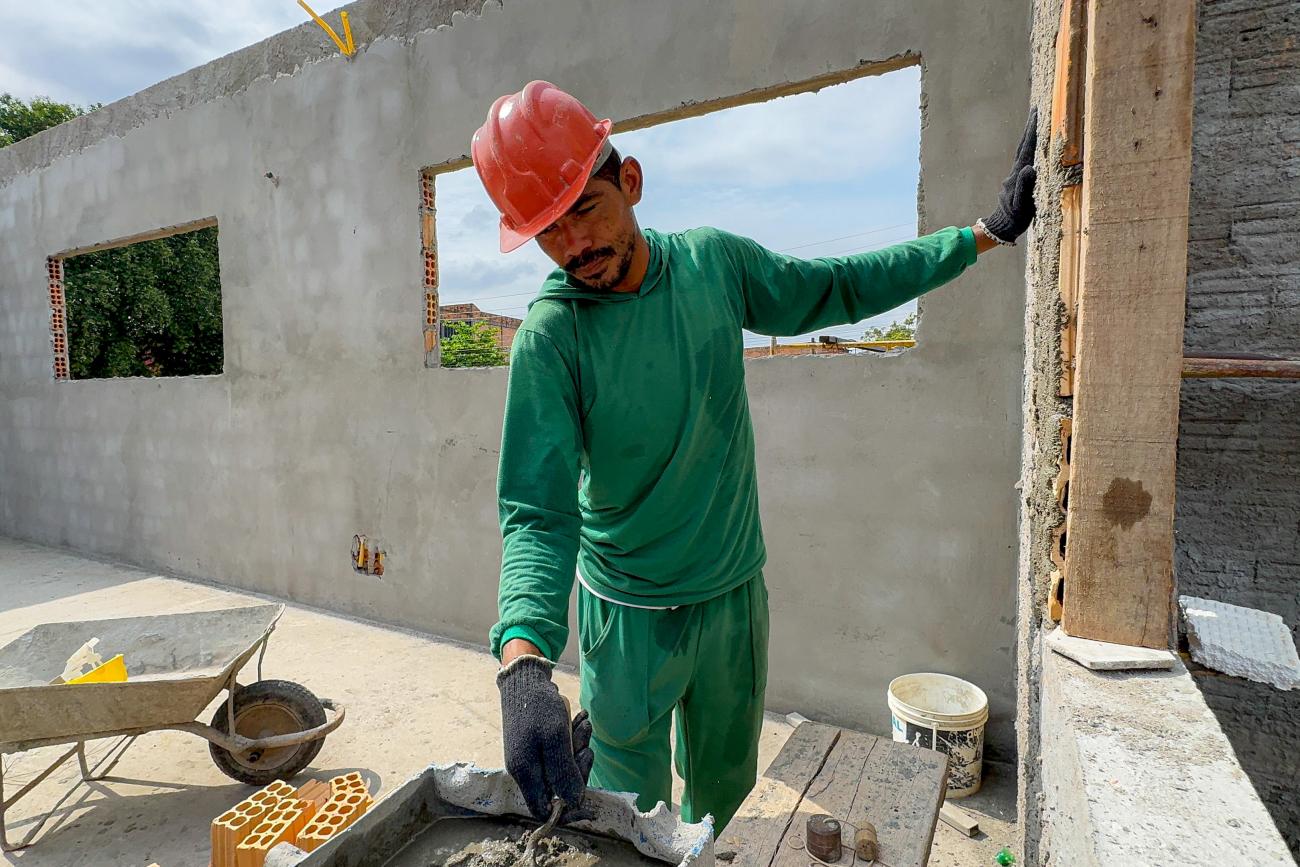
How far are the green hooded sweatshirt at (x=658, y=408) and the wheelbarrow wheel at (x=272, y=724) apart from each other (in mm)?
2018

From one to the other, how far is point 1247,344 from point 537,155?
1839mm

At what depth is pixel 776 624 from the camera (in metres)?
3.40

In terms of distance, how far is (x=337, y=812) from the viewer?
7.72ft

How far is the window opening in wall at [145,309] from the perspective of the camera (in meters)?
10.5

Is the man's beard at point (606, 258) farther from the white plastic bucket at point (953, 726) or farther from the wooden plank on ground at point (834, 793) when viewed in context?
the white plastic bucket at point (953, 726)

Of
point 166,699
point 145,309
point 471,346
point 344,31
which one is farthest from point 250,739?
point 145,309

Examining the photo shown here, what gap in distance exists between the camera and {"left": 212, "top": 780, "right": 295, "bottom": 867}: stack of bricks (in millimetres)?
2250

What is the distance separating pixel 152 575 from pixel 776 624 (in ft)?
18.9

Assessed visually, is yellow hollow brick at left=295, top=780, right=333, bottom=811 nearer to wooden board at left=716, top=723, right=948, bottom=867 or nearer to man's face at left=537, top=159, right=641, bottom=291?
wooden board at left=716, top=723, right=948, bottom=867

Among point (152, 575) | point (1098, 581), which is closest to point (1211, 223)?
point (1098, 581)

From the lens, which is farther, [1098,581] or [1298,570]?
[1298,570]

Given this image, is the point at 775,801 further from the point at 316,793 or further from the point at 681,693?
the point at 316,793

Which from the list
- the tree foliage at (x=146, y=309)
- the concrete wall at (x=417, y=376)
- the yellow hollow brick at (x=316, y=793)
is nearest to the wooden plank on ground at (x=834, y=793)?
the concrete wall at (x=417, y=376)

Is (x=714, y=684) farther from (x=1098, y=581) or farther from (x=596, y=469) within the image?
(x=1098, y=581)
